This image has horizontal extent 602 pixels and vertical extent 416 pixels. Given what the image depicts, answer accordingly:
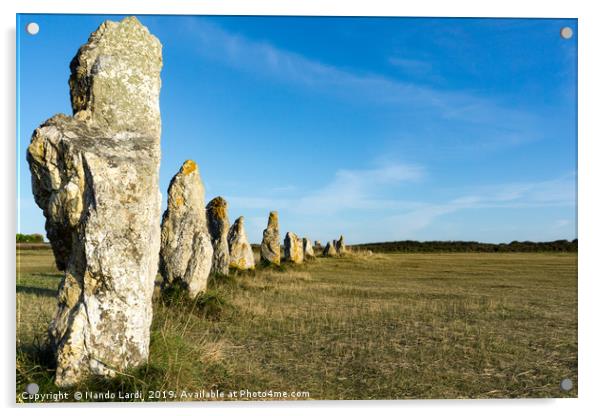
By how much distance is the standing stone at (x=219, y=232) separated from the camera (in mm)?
17000

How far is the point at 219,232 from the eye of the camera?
1723cm

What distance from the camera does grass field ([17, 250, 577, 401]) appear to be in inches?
239

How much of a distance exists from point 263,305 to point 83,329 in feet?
23.7

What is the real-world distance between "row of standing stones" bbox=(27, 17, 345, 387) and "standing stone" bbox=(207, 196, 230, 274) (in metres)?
10.9

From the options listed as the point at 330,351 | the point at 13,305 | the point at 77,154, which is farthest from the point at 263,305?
the point at 77,154

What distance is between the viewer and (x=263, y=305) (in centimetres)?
1207

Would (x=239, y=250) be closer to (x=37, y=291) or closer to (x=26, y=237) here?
(x=37, y=291)

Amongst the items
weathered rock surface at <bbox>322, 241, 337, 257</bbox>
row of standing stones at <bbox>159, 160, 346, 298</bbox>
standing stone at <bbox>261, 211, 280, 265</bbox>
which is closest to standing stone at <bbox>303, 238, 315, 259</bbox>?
weathered rock surface at <bbox>322, 241, 337, 257</bbox>

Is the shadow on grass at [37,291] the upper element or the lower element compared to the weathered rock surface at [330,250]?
upper

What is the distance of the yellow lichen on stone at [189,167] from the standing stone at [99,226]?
286 inches

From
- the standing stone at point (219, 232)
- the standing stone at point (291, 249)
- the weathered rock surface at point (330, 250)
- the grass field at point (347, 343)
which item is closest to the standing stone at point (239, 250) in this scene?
the standing stone at point (219, 232)

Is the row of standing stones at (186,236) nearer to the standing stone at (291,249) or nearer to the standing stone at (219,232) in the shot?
the standing stone at (219,232)

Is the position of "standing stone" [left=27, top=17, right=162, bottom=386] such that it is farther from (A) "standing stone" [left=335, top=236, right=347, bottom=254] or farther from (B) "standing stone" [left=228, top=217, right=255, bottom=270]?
(A) "standing stone" [left=335, top=236, right=347, bottom=254]
